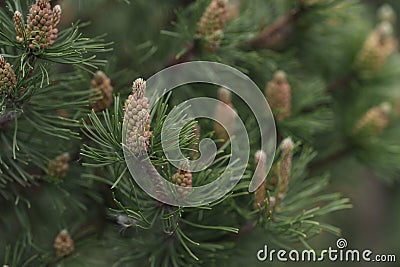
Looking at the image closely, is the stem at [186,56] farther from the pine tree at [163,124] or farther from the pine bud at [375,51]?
the pine bud at [375,51]

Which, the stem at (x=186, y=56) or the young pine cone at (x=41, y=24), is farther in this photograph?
the stem at (x=186, y=56)

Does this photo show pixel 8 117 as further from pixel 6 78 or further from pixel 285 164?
pixel 285 164

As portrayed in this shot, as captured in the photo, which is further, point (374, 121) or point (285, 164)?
point (374, 121)

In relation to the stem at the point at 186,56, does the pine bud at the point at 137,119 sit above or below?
below

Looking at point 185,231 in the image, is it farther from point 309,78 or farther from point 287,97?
point 309,78

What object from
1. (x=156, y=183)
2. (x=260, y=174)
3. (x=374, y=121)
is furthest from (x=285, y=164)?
(x=374, y=121)

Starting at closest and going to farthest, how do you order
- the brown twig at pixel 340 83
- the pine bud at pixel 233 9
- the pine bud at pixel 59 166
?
1. the pine bud at pixel 59 166
2. the pine bud at pixel 233 9
3. the brown twig at pixel 340 83

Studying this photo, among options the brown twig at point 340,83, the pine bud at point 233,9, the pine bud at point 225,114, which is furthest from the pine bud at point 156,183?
the brown twig at point 340,83
